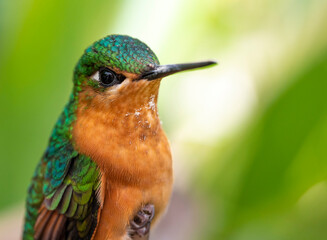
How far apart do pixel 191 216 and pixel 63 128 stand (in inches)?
49.8

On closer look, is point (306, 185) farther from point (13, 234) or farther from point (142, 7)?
point (13, 234)

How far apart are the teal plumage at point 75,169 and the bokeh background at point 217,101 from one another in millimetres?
713

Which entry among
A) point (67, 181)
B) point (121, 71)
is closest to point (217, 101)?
point (67, 181)

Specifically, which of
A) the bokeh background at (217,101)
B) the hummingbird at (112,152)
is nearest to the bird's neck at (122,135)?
the hummingbird at (112,152)

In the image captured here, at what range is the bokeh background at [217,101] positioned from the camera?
7.08 ft

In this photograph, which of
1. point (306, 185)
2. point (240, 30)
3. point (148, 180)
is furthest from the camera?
point (240, 30)

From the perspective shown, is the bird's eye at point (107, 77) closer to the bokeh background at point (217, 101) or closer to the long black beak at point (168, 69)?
the long black beak at point (168, 69)

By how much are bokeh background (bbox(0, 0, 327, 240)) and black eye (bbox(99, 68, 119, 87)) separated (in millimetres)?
919

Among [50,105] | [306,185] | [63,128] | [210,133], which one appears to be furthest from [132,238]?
[210,133]

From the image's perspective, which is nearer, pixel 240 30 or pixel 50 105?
pixel 50 105

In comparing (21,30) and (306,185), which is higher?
(21,30)

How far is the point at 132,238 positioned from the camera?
1.57 m

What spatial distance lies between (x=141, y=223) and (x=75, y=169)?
10.6 inches

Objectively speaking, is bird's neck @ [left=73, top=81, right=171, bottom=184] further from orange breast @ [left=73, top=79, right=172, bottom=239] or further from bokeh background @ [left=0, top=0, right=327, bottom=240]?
bokeh background @ [left=0, top=0, right=327, bottom=240]
